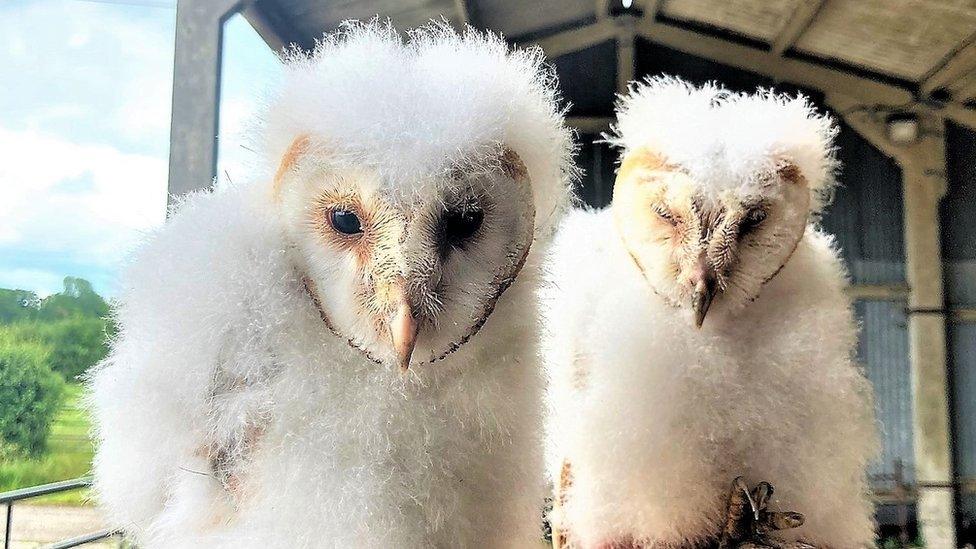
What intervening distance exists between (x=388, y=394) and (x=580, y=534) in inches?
19.4

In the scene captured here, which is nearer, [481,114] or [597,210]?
[481,114]

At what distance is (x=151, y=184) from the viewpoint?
0.88m

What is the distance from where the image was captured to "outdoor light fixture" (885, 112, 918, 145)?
1.42 metres

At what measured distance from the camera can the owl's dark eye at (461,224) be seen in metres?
0.53

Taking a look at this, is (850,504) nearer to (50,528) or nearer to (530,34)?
(530,34)

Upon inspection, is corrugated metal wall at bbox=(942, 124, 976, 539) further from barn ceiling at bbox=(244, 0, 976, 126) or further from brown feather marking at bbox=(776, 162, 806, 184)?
brown feather marking at bbox=(776, 162, 806, 184)

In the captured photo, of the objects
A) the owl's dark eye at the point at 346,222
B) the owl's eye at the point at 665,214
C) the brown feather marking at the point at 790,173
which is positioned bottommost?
the owl's dark eye at the point at 346,222

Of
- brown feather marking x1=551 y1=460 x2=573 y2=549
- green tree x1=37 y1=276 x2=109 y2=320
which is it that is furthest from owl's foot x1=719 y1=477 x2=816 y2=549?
green tree x1=37 y1=276 x2=109 y2=320

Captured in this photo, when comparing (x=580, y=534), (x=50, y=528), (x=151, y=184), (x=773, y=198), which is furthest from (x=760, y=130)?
(x=50, y=528)

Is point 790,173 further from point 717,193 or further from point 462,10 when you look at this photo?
point 462,10

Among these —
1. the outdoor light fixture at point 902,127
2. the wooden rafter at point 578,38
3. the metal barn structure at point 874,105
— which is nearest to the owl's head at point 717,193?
the metal barn structure at point 874,105

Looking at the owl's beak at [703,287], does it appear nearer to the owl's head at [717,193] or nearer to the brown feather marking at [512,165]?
the owl's head at [717,193]

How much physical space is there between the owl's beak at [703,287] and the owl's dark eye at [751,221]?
0.22ft

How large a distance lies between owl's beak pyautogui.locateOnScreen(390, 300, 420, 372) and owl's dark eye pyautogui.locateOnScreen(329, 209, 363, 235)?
0.08 m
